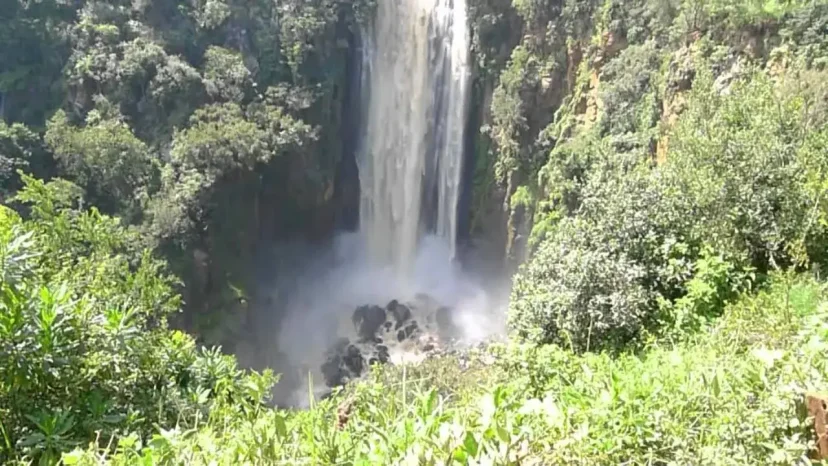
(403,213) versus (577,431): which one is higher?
(577,431)

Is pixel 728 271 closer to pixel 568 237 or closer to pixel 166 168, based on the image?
pixel 568 237

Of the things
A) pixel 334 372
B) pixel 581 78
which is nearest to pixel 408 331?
pixel 334 372

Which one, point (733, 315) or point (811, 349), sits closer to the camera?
point (811, 349)

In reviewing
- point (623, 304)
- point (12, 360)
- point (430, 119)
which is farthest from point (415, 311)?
point (12, 360)

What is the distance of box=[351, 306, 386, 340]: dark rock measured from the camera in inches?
693

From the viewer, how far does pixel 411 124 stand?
66.5 feet

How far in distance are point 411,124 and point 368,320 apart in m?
6.53

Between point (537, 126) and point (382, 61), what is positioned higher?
point (382, 61)

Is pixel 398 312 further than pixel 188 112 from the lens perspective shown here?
Yes

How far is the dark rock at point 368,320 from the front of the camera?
693 inches

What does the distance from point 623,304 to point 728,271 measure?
3.33 feet

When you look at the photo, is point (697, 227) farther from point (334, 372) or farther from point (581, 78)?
point (334, 372)

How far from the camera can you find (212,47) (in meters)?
18.9

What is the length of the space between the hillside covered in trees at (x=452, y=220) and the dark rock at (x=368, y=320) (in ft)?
1.34
